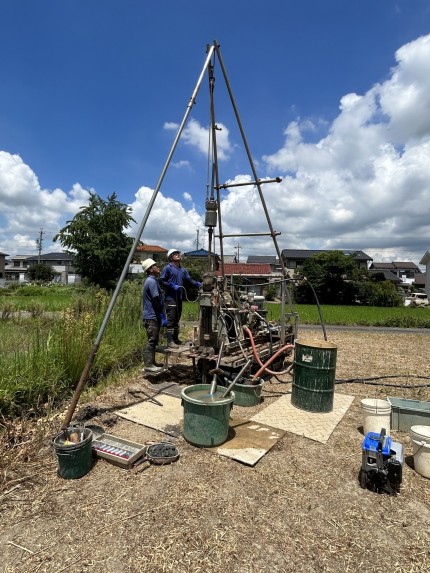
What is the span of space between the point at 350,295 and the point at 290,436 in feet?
105

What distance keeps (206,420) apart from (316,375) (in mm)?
1854

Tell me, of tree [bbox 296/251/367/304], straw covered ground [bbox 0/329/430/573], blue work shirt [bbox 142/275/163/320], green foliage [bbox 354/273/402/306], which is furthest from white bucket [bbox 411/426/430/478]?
green foliage [bbox 354/273/402/306]

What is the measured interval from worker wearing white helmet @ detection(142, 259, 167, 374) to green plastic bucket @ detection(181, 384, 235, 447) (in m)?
2.23

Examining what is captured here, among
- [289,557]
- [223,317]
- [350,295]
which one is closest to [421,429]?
[289,557]

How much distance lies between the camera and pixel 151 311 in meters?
5.75

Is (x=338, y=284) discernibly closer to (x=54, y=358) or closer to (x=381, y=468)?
(x=54, y=358)

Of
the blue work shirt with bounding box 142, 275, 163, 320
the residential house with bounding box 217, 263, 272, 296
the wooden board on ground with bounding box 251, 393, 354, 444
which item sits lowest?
the wooden board on ground with bounding box 251, 393, 354, 444

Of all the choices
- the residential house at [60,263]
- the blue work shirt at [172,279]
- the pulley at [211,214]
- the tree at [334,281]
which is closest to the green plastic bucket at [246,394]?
the blue work shirt at [172,279]

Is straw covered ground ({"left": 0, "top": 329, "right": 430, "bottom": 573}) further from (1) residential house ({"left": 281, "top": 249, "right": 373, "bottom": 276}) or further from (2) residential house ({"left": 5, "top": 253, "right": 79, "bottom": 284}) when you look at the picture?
(2) residential house ({"left": 5, "top": 253, "right": 79, "bottom": 284})

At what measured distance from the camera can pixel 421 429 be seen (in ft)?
10.8

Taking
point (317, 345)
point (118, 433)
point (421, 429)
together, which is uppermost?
point (317, 345)

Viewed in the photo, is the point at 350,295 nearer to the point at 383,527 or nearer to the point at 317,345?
the point at 317,345

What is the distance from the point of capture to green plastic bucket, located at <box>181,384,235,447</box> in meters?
3.49

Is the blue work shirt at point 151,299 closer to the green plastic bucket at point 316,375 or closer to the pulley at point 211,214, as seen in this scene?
the pulley at point 211,214
